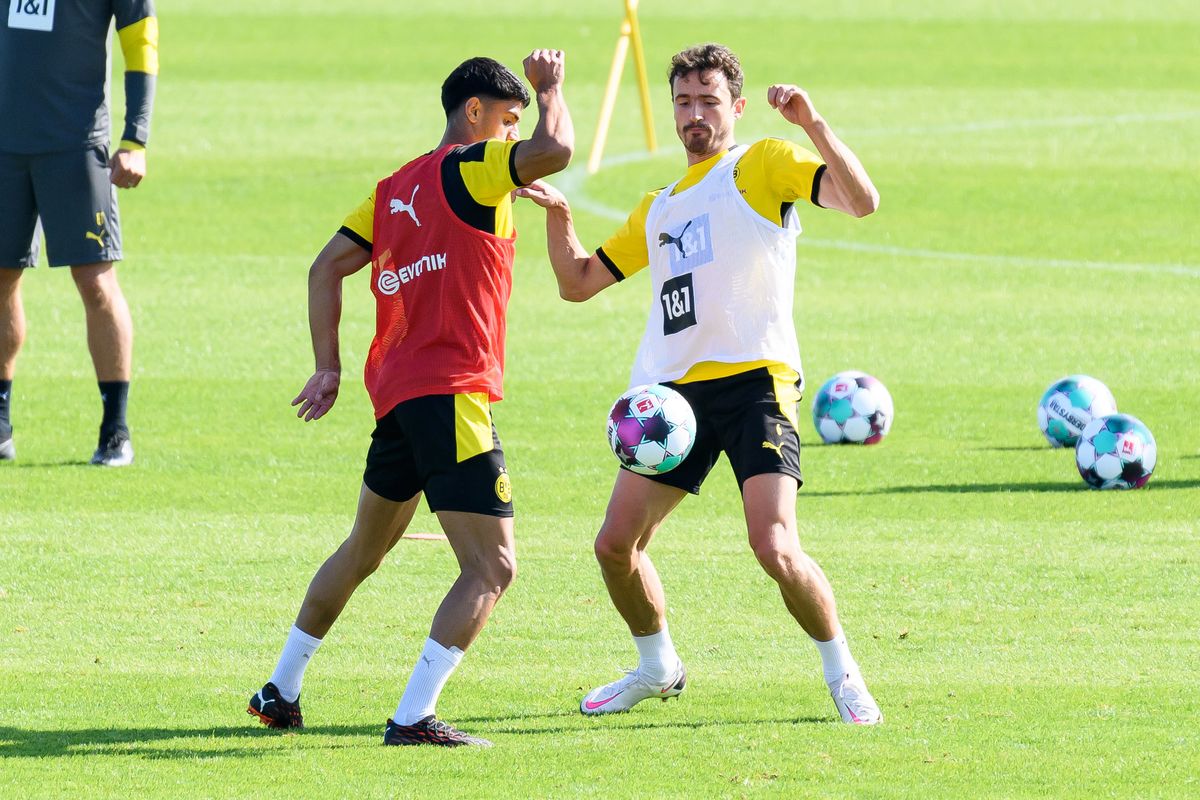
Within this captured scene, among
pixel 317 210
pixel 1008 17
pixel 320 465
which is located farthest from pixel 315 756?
pixel 1008 17

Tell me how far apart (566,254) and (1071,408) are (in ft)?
17.1

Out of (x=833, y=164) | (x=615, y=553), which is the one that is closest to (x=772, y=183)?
(x=833, y=164)

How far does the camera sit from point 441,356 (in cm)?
653

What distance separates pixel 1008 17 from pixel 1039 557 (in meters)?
35.2

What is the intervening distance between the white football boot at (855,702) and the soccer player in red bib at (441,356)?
3.81 feet

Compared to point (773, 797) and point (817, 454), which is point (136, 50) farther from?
point (773, 797)

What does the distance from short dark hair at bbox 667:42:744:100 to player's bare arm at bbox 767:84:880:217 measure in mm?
366

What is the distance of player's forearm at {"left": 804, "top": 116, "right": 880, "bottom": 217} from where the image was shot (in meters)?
6.69

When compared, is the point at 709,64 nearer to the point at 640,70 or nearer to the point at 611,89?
the point at 611,89

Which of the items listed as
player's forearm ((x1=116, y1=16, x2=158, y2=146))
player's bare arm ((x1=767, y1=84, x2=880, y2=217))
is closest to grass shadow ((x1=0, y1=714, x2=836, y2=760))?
player's bare arm ((x1=767, y1=84, x2=880, y2=217))

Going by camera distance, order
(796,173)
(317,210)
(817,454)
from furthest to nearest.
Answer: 1. (317,210)
2. (817,454)
3. (796,173)

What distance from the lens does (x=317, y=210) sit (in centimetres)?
2469

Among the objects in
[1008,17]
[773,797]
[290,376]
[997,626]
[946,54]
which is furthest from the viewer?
[1008,17]

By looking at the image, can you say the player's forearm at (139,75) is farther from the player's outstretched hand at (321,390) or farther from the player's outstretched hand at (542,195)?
the player's outstretched hand at (321,390)
